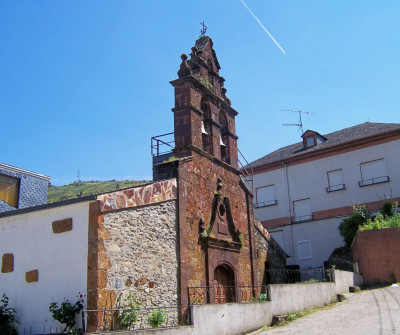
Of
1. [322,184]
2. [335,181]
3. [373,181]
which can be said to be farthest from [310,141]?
[373,181]

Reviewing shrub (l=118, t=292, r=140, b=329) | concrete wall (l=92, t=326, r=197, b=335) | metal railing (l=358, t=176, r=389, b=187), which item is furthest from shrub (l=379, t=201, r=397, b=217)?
shrub (l=118, t=292, r=140, b=329)

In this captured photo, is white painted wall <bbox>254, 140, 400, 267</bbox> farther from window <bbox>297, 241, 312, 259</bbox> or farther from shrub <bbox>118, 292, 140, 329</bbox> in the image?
shrub <bbox>118, 292, 140, 329</bbox>

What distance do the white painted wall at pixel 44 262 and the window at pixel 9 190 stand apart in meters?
4.66

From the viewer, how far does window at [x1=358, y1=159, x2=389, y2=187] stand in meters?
24.9

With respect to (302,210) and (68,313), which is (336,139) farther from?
(68,313)

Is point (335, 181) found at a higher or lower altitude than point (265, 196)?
higher

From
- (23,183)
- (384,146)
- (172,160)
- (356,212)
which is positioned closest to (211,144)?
(172,160)

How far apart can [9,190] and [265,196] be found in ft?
54.3

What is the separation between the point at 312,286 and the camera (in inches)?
621

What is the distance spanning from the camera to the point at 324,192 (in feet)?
88.1

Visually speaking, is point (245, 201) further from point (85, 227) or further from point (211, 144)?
point (85, 227)

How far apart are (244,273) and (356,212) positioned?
9.94m

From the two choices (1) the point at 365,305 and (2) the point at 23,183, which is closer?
(1) the point at 365,305

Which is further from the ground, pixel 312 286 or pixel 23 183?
pixel 23 183
